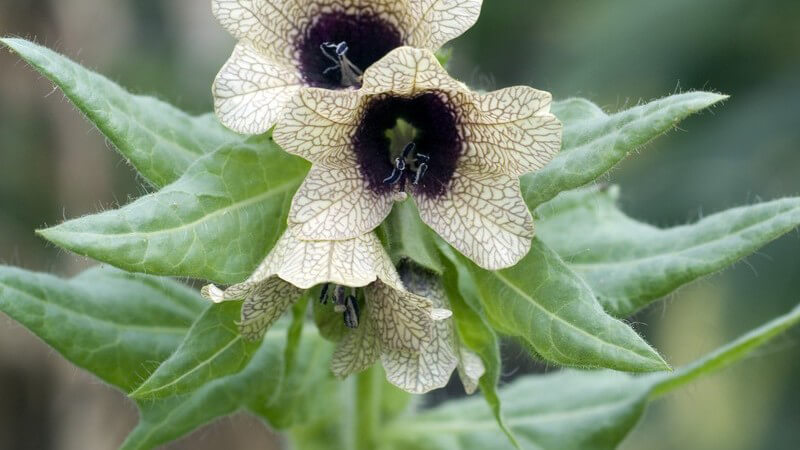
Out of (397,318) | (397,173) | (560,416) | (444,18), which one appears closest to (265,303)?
(397,318)

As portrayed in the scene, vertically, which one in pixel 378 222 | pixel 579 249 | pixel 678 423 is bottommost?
pixel 678 423

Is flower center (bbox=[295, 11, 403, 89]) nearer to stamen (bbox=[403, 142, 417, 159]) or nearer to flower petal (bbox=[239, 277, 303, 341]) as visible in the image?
stamen (bbox=[403, 142, 417, 159])

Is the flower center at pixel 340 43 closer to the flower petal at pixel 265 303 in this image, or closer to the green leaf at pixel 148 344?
the flower petal at pixel 265 303

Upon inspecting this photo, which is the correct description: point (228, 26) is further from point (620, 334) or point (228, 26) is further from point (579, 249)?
point (579, 249)

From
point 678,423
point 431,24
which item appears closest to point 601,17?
point 678,423

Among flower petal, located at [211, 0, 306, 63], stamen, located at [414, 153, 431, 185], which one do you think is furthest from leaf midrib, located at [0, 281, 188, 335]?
stamen, located at [414, 153, 431, 185]

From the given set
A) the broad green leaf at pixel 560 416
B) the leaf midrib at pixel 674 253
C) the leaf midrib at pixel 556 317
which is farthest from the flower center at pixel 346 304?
the broad green leaf at pixel 560 416
